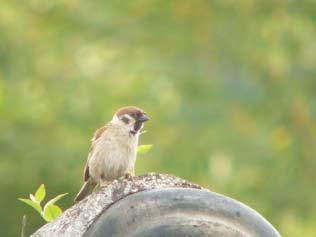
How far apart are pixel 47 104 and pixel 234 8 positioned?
4704 millimetres

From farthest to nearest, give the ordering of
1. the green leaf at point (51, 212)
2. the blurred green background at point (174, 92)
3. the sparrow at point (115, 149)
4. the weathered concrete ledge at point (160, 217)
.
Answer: the blurred green background at point (174, 92)
the sparrow at point (115, 149)
the green leaf at point (51, 212)
the weathered concrete ledge at point (160, 217)

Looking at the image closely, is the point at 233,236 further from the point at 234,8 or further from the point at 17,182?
the point at 234,8

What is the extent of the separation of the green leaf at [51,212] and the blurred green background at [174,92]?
27.2 feet

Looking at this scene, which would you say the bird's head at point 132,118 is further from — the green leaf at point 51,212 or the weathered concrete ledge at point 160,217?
the weathered concrete ledge at point 160,217

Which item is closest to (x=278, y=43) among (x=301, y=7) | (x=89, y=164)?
(x=301, y=7)

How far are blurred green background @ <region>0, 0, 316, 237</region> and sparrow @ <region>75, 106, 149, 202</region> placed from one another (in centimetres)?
615

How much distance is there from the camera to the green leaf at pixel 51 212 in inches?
129

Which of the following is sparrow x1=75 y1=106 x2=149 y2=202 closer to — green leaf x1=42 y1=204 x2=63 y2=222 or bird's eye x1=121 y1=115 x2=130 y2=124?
bird's eye x1=121 y1=115 x2=130 y2=124

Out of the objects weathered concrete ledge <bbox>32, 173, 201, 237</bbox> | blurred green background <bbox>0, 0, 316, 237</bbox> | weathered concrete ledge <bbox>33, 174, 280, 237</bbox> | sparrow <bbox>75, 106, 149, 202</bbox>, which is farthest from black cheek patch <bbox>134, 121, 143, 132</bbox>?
blurred green background <bbox>0, 0, 316, 237</bbox>

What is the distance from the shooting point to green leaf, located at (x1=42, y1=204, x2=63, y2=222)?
329cm

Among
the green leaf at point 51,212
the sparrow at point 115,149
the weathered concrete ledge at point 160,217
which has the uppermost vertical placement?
the sparrow at point 115,149

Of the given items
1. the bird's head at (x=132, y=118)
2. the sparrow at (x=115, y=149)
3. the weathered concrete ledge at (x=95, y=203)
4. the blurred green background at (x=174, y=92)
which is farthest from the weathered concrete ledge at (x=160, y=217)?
the blurred green background at (x=174, y=92)

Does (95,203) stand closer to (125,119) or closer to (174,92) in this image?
(125,119)

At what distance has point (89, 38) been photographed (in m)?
15.1
